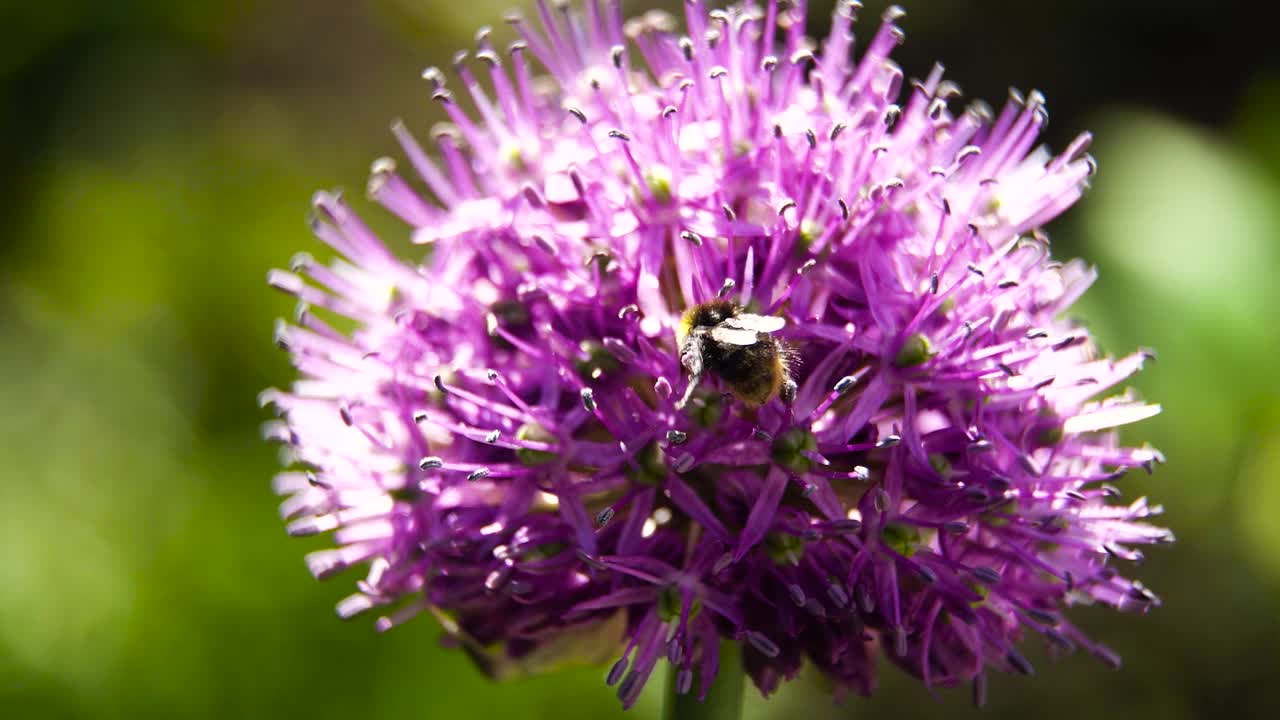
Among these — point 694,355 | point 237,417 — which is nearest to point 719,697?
point 694,355

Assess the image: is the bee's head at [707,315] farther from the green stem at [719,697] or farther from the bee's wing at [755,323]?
the green stem at [719,697]

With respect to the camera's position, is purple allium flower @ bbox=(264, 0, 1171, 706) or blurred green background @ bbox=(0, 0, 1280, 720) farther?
blurred green background @ bbox=(0, 0, 1280, 720)

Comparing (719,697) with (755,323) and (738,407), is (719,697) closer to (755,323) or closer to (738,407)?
(738,407)

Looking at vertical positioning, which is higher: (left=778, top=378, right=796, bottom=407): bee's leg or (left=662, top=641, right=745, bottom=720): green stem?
(left=778, top=378, right=796, bottom=407): bee's leg

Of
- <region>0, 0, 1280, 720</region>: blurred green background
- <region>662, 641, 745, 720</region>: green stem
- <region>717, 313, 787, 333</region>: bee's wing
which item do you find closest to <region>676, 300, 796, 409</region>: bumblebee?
<region>717, 313, 787, 333</region>: bee's wing

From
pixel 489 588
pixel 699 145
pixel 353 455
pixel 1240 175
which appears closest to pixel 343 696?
pixel 353 455

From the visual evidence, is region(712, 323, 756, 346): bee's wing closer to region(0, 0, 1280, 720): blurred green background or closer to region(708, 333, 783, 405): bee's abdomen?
region(708, 333, 783, 405): bee's abdomen
